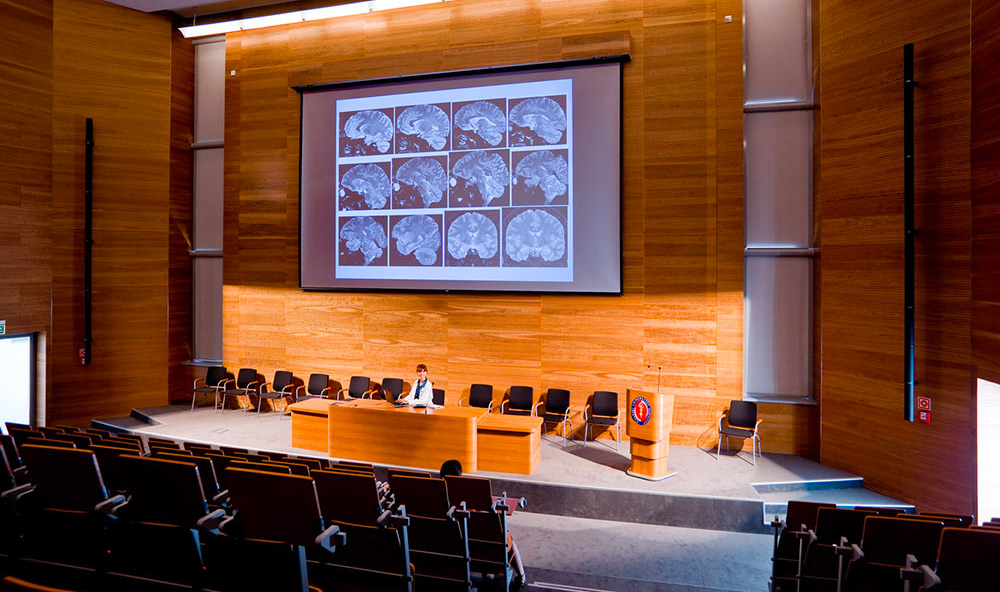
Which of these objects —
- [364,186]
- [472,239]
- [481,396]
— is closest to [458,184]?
[472,239]

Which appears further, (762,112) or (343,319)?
(343,319)

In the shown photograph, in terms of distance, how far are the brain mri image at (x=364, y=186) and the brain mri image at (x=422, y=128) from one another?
0.48m

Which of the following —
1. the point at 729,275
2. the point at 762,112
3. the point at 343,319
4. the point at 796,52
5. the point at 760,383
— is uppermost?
the point at 796,52

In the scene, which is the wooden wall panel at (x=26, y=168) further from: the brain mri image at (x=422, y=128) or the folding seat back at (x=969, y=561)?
the folding seat back at (x=969, y=561)

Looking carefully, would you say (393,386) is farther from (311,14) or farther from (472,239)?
(311,14)

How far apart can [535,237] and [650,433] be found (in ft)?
10.2

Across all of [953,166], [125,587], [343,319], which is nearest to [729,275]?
[953,166]

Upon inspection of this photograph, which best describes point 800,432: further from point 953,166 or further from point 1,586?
point 1,586

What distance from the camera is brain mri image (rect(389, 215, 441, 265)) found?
27.6 feet

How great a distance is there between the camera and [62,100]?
862cm

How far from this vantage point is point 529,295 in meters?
8.12

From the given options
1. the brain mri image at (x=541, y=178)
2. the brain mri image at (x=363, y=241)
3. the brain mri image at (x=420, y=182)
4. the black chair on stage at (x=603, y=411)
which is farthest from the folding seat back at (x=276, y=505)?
the brain mri image at (x=363, y=241)

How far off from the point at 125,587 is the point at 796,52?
8428mm

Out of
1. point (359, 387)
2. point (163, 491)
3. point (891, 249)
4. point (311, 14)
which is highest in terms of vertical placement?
point (311, 14)
